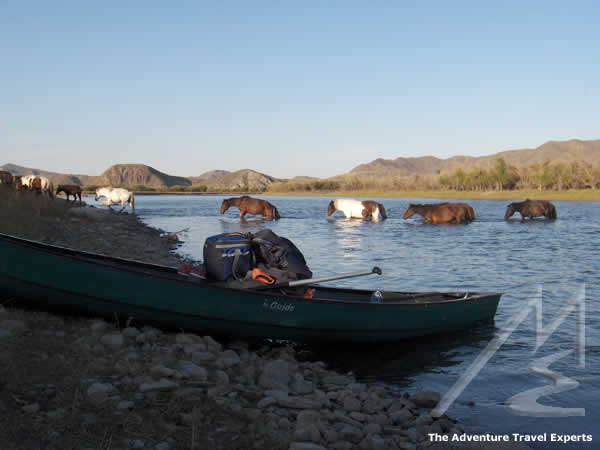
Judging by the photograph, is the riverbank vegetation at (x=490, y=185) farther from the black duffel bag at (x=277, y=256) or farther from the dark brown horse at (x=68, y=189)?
the black duffel bag at (x=277, y=256)

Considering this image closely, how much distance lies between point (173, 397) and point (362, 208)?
31.0 meters

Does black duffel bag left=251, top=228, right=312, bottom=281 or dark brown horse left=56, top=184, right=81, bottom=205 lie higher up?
dark brown horse left=56, top=184, right=81, bottom=205

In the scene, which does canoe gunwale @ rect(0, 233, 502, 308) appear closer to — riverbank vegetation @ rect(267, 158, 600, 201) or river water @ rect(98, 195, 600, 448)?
river water @ rect(98, 195, 600, 448)

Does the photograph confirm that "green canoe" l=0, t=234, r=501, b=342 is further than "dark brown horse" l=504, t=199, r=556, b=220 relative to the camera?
No

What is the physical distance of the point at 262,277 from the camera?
6.46m

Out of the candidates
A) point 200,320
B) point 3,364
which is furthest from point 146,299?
point 3,364

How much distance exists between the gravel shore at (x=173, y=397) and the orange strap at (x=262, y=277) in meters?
0.90

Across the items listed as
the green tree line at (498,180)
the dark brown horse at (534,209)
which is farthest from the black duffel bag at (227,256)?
the green tree line at (498,180)

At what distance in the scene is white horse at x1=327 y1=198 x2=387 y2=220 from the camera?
112ft

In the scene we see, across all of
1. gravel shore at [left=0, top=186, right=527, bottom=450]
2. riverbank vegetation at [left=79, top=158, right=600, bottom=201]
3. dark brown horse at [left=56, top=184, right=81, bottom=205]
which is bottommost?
gravel shore at [left=0, top=186, right=527, bottom=450]

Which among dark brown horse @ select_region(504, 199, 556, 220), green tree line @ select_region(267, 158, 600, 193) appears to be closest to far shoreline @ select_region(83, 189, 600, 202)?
green tree line @ select_region(267, 158, 600, 193)

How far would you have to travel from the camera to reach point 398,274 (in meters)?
13.6

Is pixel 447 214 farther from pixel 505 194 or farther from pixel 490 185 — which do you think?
pixel 490 185
